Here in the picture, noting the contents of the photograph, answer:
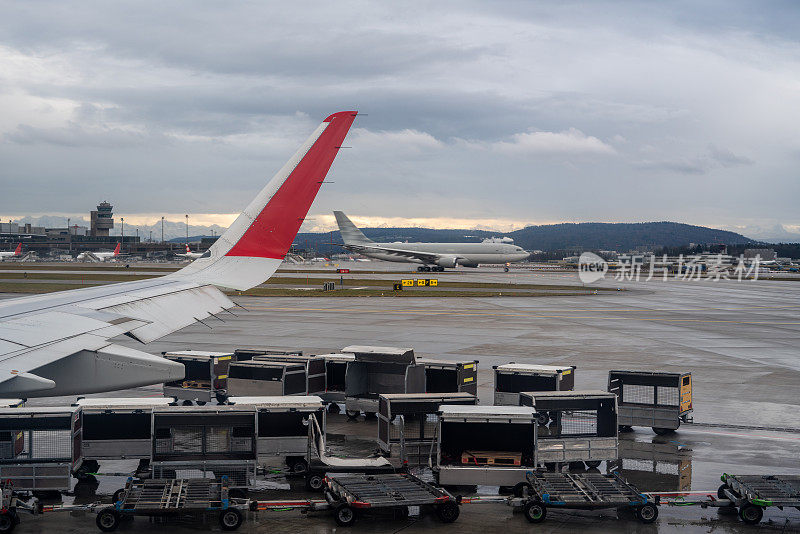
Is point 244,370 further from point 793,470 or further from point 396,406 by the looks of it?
point 793,470

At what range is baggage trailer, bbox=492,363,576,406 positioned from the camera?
819 inches

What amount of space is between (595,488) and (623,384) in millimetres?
8057

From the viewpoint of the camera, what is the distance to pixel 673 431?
19.9 m

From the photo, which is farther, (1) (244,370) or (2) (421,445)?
(1) (244,370)

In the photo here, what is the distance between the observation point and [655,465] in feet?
54.9

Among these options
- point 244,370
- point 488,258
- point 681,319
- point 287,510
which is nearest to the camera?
point 287,510

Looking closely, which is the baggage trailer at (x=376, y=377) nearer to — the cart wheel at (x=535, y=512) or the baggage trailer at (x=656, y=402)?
the baggage trailer at (x=656, y=402)

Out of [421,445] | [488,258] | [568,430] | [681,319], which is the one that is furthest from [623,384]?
[488,258]

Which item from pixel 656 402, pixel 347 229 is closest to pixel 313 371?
pixel 656 402

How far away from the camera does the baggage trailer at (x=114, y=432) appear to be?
1497 centimetres

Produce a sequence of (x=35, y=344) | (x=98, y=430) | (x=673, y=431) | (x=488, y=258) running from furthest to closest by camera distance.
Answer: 1. (x=488, y=258)
2. (x=673, y=431)
3. (x=98, y=430)
4. (x=35, y=344)

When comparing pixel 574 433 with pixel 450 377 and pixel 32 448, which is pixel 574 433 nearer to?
pixel 450 377

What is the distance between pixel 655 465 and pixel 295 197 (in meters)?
10.5

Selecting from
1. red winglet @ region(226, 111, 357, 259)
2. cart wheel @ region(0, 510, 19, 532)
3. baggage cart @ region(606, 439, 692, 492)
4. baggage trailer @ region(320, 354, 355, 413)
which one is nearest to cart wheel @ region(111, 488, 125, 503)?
cart wheel @ region(0, 510, 19, 532)
